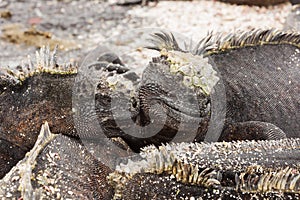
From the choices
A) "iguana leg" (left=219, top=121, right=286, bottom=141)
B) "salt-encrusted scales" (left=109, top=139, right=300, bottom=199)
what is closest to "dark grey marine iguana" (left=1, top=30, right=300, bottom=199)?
"iguana leg" (left=219, top=121, right=286, bottom=141)

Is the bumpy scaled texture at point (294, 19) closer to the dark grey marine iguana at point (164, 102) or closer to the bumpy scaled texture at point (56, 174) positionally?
the dark grey marine iguana at point (164, 102)

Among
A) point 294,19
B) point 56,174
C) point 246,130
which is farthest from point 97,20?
point 56,174

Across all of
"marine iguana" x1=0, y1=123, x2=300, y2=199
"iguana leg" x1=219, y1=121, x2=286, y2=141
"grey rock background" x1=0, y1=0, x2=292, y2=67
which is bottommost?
"grey rock background" x1=0, y1=0, x2=292, y2=67

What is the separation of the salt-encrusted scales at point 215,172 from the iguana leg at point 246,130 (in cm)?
18

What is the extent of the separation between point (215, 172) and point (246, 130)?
0.93 ft

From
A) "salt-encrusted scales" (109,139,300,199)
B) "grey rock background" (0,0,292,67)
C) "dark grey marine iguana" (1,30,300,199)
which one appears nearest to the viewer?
"salt-encrusted scales" (109,139,300,199)

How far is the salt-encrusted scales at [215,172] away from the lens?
706 mm

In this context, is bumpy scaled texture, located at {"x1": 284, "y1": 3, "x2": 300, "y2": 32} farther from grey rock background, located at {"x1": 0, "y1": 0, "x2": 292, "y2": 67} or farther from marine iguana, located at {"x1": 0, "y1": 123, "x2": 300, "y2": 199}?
marine iguana, located at {"x1": 0, "y1": 123, "x2": 300, "y2": 199}

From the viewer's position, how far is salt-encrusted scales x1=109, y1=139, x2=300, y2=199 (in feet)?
2.31

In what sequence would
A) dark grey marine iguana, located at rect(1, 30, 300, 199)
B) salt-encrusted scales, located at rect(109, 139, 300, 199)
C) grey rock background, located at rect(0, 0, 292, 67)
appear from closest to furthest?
salt-encrusted scales, located at rect(109, 139, 300, 199) → dark grey marine iguana, located at rect(1, 30, 300, 199) → grey rock background, located at rect(0, 0, 292, 67)

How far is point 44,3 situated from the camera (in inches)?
97.7

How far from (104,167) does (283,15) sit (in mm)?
1521

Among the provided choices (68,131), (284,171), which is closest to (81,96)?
(68,131)

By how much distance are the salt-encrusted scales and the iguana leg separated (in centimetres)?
18
